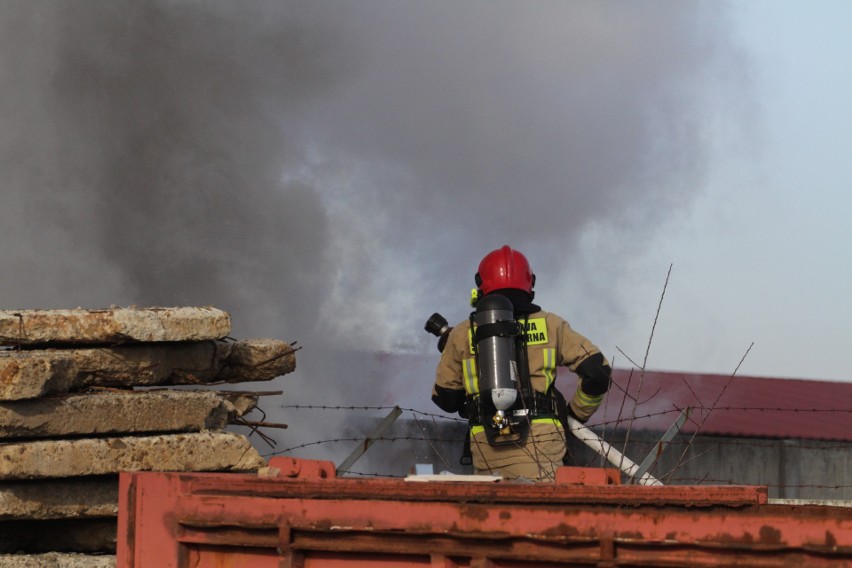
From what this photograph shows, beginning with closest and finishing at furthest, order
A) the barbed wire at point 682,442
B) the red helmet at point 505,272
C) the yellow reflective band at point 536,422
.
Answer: the yellow reflective band at point 536,422, the red helmet at point 505,272, the barbed wire at point 682,442

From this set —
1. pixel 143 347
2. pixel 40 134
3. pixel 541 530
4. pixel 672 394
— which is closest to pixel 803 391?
pixel 672 394

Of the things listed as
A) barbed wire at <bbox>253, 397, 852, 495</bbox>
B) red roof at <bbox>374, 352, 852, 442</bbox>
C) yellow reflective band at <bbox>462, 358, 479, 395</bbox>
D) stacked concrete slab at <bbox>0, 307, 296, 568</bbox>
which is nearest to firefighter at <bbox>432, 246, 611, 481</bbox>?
yellow reflective band at <bbox>462, 358, 479, 395</bbox>

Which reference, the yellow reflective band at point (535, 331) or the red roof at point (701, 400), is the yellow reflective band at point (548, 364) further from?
the red roof at point (701, 400)

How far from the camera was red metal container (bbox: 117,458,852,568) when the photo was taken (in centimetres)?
304

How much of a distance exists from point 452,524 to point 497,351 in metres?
3.11

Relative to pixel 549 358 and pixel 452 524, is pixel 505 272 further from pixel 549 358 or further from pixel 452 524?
pixel 452 524

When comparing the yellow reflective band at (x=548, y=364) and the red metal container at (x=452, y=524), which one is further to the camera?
the yellow reflective band at (x=548, y=364)

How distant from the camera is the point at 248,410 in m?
6.14

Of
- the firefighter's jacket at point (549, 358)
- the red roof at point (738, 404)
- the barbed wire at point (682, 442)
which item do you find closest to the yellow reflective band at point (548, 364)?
the firefighter's jacket at point (549, 358)

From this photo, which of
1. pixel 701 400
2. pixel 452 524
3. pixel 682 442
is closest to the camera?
pixel 452 524

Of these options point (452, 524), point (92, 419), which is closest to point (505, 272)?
point (92, 419)

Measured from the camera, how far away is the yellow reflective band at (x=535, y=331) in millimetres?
6812

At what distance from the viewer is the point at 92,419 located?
5.06 metres

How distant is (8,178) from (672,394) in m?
7.07
